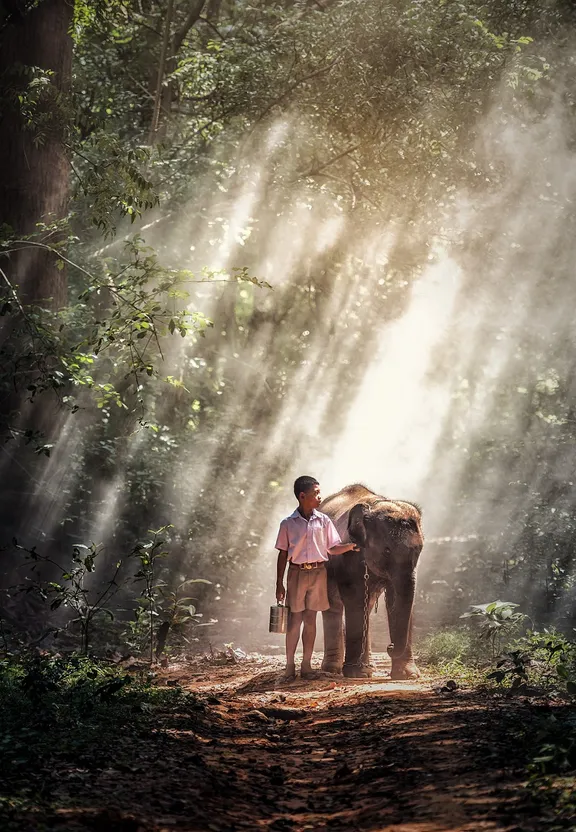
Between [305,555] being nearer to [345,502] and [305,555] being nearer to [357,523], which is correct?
[357,523]

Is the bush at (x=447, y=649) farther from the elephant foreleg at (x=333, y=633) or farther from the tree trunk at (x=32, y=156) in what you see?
the tree trunk at (x=32, y=156)

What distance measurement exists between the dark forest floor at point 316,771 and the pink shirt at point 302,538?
5.40 ft

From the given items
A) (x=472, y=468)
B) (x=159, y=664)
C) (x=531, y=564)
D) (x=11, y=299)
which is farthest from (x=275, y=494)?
(x=11, y=299)

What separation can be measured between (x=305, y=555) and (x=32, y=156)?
21.9ft

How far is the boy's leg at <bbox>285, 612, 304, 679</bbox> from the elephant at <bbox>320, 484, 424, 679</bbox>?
2.72ft

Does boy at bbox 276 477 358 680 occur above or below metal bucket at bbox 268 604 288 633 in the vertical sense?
above

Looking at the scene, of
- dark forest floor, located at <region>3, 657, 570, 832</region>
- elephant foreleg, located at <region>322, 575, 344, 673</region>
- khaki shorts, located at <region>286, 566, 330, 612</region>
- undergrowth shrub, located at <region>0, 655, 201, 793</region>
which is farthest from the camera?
elephant foreleg, located at <region>322, 575, 344, 673</region>

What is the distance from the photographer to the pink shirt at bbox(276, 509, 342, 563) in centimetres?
878

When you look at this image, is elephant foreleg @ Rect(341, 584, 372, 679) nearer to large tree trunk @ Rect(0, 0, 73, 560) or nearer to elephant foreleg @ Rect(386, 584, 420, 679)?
elephant foreleg @ Rect(386, 584, 420, 679)

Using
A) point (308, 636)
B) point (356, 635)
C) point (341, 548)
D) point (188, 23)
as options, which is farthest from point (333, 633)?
point (188, 23)

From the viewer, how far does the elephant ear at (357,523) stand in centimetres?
996

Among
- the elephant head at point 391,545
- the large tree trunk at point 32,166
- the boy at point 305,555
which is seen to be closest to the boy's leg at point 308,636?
the boy at point 305,555

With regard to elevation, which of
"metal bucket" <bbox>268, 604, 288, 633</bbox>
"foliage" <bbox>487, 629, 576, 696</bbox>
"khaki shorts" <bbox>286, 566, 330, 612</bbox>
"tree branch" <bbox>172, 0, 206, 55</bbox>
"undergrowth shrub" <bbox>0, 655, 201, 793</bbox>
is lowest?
"undergrowth shrub" <bbox>0, 655, 201, 793</bbox>

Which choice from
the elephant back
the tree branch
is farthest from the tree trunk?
the tree branch
